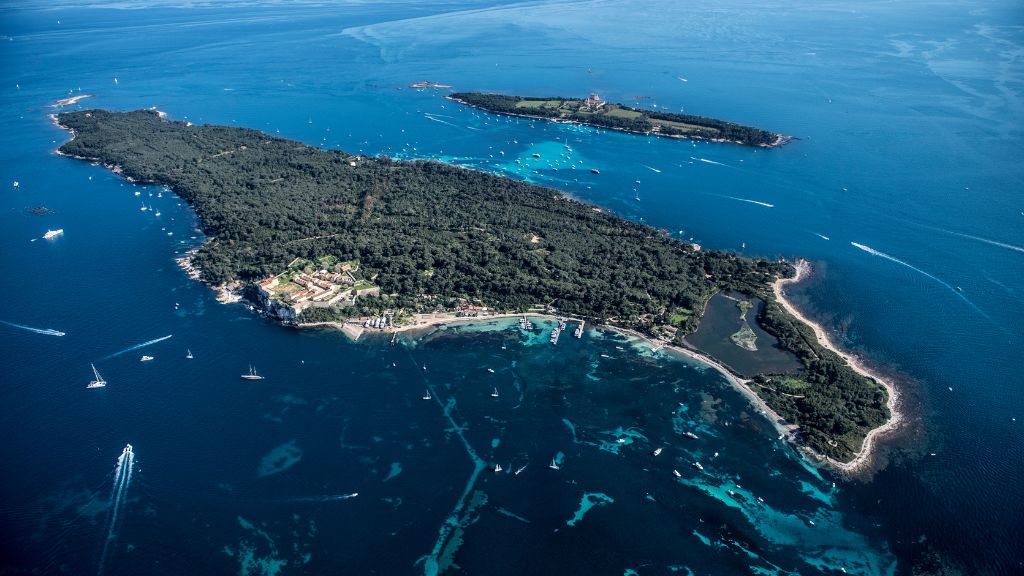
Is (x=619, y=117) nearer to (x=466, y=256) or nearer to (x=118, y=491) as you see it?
(x=466, y=256)

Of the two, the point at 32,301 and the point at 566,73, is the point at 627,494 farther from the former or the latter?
the point at 566,73

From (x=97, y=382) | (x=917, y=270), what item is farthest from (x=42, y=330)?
(x=917, y=270)

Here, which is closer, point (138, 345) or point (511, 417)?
point (511, 417)

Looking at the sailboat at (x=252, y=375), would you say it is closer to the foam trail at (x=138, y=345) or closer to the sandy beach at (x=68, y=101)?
the foam trail at (x=138, y=345)

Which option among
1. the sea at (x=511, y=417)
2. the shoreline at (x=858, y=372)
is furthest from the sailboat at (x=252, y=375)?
the shoreline at (x=858, y=372)

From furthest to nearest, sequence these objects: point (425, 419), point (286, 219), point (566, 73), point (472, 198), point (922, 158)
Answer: point (566, 73) < point (922, 158) < point (472, 198) < point (286, 219) < point (425, 419)

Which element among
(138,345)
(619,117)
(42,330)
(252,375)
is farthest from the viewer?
(619,117)

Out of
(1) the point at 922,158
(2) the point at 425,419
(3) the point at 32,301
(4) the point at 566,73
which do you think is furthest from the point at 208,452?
(4) the point at 566,73

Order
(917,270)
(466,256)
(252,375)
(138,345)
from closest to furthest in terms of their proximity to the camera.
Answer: (252,375) < (138,345) < (917,270) < (466,256)
